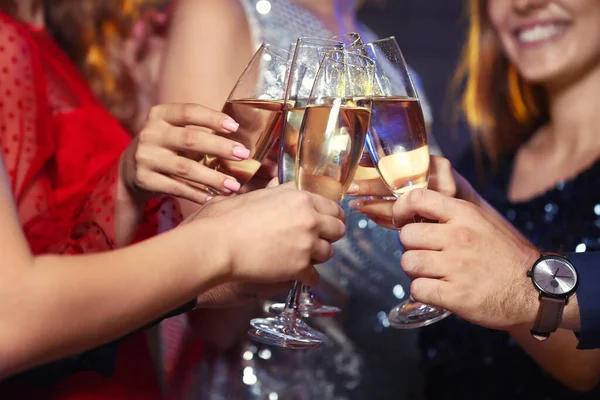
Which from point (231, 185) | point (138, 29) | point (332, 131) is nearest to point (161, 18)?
point (138, 29)

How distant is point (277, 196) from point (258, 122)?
0.19m

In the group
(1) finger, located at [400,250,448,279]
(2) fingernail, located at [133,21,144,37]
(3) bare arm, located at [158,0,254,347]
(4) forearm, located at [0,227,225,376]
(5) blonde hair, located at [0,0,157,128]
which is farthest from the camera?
(2) fingernail, located at [133,21,144,37]

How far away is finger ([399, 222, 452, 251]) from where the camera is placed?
91 centimetres

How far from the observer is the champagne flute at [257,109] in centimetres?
96

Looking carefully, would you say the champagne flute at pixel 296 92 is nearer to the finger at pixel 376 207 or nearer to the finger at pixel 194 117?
the finger at pixel 194 117

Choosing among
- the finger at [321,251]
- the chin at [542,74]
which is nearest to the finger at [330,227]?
the finger at [321,251]

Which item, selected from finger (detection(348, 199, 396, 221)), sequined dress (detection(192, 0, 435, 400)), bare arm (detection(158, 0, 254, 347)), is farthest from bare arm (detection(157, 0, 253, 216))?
finger (detection(348, 199, 396, 221))

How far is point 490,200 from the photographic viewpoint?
1.73 m

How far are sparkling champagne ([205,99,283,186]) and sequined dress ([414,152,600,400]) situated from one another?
807mm

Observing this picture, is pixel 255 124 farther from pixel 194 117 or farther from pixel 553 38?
pixel 553 38

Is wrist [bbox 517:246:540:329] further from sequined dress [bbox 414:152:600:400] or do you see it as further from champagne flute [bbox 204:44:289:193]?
sequined dress [bbox 414:152:600:400]

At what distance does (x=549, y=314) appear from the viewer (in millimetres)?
980

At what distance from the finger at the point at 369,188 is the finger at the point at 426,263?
21cm

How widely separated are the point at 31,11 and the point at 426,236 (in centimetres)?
123
